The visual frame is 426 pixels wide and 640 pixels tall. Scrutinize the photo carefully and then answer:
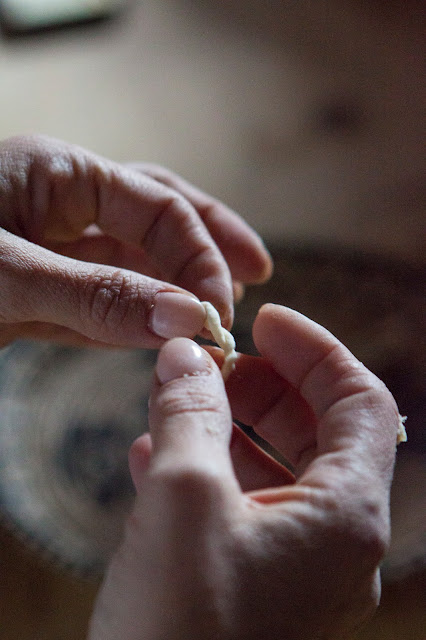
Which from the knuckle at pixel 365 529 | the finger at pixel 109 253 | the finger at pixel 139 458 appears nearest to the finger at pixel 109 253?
the finger at pixel 109 253

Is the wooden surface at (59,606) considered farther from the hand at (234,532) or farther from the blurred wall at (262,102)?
the blurred wall at (262,102)

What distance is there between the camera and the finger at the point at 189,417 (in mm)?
355

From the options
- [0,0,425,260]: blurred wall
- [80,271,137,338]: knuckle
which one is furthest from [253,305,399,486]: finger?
[0,0,425,260]: blurred wall

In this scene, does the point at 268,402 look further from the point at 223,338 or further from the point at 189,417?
the point at 189,417

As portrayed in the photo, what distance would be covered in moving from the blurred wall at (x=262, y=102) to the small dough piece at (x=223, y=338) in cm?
60

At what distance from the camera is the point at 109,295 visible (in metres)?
0.49

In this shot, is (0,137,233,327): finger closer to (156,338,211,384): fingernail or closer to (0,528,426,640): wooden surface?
(156,338,211,384): fingernail

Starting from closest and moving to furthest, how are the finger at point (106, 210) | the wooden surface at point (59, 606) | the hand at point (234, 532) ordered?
the hand at point (234, 532)
the finger at point (106, 210)
the wooden surface at point (59, 606)

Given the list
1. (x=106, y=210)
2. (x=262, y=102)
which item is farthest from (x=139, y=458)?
(x=262, y=102)

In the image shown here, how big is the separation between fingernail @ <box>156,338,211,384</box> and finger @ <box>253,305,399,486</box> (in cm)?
10

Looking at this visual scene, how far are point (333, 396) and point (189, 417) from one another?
13 cm

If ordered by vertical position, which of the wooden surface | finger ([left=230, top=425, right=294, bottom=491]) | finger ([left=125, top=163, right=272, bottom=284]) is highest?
finger ([left=125, top=163, right=272, bottom=284])

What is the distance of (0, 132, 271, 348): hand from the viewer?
49 centimetres

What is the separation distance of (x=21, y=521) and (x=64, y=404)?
0.17m
